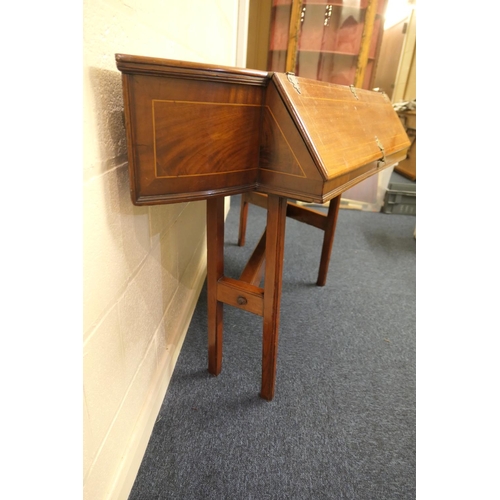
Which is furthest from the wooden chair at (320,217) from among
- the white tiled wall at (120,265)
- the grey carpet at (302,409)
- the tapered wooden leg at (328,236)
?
the white tiled wall at (120,265)

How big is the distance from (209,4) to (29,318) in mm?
1597

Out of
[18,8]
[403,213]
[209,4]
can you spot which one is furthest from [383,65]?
[18,8]

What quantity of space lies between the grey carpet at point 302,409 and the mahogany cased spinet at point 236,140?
1.19 feet

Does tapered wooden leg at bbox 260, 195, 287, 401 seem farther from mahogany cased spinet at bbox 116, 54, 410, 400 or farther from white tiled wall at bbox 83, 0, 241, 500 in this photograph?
white tiled wall at bbox 83, 0, 241, 500

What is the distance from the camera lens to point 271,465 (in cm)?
102

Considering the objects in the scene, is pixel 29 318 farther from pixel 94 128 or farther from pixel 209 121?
pixel 209 121

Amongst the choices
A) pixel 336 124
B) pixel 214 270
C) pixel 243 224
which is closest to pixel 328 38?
pixel 243 224

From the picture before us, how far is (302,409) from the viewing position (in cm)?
121

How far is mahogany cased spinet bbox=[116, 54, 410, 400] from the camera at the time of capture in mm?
675

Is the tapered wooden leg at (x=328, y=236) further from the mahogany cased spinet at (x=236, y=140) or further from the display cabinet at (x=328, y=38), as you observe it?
the display cabinet at (x=328, y=38)

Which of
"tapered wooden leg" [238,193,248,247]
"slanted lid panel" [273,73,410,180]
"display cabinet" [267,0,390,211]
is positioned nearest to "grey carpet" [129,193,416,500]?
"tapered wooden leg" [238,193,248,247]

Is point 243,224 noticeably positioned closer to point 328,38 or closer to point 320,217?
point 320,217

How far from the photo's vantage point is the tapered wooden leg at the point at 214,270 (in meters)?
1.09

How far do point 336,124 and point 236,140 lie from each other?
1.12 ft
